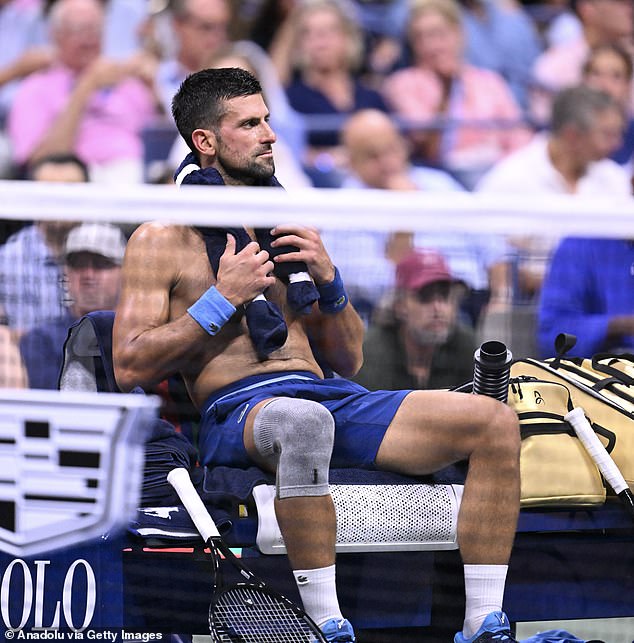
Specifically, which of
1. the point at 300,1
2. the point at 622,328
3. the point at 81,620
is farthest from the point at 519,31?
the point at 81,620

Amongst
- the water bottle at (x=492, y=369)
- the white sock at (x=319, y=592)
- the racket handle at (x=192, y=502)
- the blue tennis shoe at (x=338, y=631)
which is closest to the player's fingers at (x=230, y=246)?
the racket handle at (x=192, y=502)

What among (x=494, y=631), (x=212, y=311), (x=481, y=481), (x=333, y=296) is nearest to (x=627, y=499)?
(x=481, y=481)

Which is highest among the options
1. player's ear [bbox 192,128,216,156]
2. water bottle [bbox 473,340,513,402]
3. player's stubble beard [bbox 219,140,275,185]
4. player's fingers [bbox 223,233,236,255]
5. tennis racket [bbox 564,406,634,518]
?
player's ear [bbox 192,128,216,156]

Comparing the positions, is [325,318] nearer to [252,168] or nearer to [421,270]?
[421,270]

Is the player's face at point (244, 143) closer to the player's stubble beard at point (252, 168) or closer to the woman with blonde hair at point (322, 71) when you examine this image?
the player's stubble beard at point (252, 168)

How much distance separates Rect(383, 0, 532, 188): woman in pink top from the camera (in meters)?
6.49

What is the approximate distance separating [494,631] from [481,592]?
0.10 metres

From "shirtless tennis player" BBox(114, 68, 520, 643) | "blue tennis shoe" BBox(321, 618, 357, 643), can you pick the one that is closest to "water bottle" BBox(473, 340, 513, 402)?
"shirtless tennis player" BBox(114, 68, 520, 643)

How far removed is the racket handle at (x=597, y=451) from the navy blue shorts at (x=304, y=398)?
468 mm

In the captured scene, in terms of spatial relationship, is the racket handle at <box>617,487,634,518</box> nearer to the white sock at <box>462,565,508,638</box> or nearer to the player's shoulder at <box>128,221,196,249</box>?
the white sock at <box>462,565,508,638</box>

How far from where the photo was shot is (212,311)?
9.96ft

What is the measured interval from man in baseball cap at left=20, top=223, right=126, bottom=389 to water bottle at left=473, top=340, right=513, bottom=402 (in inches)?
39.7

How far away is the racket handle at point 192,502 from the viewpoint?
2869 mm

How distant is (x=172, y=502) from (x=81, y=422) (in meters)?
0.32
